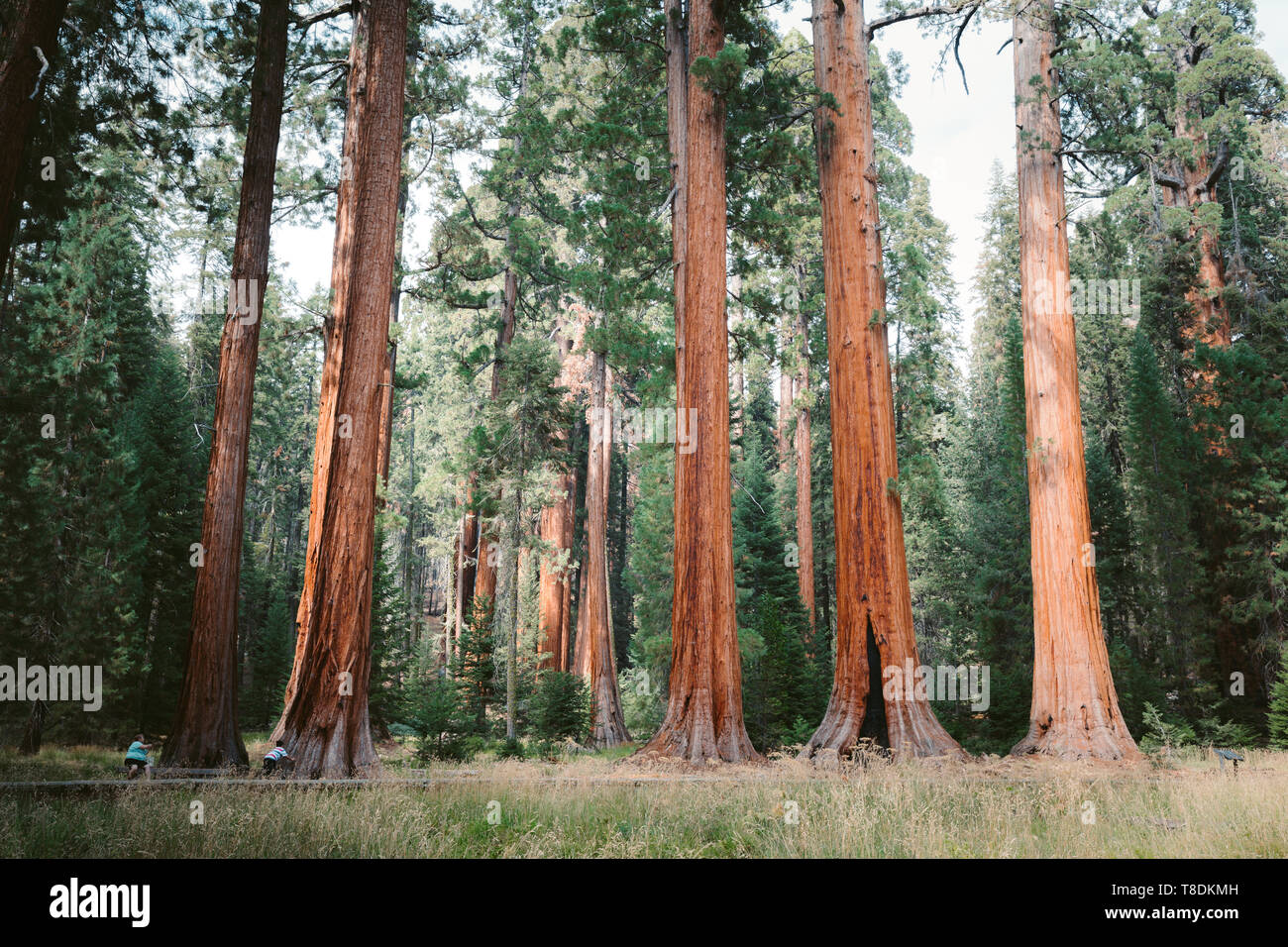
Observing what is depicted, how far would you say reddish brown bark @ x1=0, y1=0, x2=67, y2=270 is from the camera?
22.0ft

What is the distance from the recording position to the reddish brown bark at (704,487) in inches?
405

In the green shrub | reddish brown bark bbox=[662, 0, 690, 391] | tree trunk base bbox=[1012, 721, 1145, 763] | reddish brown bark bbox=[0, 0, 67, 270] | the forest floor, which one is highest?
reddish brown bark bbox=[662, 0, 690, 391]

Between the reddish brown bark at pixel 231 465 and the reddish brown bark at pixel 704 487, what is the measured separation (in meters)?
6.02

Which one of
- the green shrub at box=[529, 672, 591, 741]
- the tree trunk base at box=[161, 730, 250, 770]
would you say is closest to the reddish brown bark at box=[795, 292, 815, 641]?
the green shrub at box=[529, 672, 591, 741]

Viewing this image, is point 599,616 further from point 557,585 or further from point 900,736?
point 900,736

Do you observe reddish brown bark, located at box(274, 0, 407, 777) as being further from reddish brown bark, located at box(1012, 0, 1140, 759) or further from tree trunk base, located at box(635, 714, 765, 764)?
reddish brown bark, located at box(1012, 0, 1140, 759)

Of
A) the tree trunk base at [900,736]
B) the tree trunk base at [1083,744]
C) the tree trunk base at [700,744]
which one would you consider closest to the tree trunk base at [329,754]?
the tree trunk base at [700,744]

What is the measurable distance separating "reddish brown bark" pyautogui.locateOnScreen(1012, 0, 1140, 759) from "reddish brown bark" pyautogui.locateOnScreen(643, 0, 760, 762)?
14.0 ft

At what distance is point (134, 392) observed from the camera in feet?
82.9

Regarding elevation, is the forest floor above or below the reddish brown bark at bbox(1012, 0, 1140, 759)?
below

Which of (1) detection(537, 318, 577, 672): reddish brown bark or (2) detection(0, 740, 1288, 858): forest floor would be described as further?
(1) detection(537, 318, 577, 672): reddish brown bark

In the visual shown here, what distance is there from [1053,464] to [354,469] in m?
9.61

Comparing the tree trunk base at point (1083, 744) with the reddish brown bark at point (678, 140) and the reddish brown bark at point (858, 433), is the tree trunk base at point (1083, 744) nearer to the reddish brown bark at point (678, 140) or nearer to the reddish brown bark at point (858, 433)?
the reddish brown bark at point (858, 433)

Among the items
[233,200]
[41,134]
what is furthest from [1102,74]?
[233,200]
